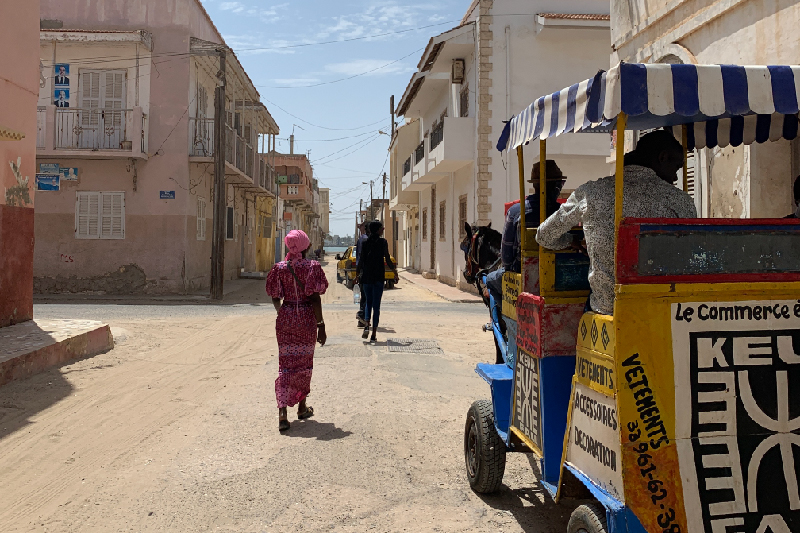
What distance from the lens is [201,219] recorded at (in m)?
21.4

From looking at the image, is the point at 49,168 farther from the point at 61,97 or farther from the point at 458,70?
the point at 458,70

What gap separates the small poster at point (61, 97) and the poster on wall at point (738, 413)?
20.8 m

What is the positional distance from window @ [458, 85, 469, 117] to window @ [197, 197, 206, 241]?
8.57m

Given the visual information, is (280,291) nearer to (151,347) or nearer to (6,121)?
(151,347)

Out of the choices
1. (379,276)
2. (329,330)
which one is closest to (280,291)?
(379,276)

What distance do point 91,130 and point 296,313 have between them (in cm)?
1620

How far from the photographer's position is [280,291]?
19.0 ft

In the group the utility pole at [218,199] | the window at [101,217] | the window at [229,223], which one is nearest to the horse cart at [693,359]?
the utility pole at [218,199]

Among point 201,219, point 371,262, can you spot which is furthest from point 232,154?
point 371,262

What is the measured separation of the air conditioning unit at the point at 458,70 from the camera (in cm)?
2231

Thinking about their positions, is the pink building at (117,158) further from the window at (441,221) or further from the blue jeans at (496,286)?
the blue jeans at (496,286)

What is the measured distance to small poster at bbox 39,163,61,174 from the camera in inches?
776

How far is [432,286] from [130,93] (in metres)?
10.9

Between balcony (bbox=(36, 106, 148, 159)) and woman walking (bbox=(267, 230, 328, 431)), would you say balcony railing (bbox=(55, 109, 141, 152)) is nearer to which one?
balcony (bbox=(36, 106, 148, 159))
